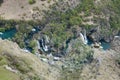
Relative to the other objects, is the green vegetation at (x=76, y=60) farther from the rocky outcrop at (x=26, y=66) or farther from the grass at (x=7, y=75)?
the grass at (x=7, y=75)

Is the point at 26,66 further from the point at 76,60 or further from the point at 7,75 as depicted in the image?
the point at 76,60

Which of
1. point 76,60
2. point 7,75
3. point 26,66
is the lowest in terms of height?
point 76,60

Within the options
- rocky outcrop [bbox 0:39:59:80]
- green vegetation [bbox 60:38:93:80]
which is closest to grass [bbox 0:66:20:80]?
rocky outcrop [bbox 0:39:59:80]

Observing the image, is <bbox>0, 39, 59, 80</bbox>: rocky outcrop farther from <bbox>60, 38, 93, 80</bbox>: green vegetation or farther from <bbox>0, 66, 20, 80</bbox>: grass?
<bbox>60, 38, 93, 80</bbox>: green vegetation

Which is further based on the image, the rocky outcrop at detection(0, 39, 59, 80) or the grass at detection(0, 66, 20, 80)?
the rocky outcrop at detection(0, 39, 59, 80)

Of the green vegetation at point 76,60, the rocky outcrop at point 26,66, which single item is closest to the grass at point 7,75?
the rocky outcrop at point 26,66

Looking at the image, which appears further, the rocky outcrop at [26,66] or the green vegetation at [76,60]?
the green vegetation at [76,60]

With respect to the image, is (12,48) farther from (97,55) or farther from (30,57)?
(97,55)

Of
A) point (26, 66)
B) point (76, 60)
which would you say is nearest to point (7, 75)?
point (26, 66)

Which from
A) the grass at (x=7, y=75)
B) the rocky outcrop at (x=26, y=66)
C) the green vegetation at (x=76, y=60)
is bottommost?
the green vegetation at (x=76, y=60)

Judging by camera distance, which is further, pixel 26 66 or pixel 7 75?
pixel 26 66

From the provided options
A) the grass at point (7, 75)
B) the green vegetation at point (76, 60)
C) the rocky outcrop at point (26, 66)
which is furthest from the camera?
the green vegetation at point (76, 60)

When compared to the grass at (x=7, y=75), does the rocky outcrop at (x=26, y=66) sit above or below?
below
